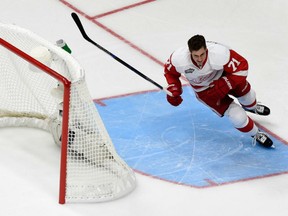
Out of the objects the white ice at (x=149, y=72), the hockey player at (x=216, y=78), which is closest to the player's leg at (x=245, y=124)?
the hockey player at (x=216, y=78)

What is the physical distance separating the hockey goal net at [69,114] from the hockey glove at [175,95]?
2.07 ft

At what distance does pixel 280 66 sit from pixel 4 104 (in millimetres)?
2202

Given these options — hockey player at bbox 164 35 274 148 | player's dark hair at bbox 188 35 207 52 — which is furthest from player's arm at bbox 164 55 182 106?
player's dark hair at bbox 188 35 207 52

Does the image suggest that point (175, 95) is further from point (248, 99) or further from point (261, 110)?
point (261, 110)

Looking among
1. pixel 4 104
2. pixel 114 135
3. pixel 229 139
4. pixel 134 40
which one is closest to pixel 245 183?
pixel 229 139

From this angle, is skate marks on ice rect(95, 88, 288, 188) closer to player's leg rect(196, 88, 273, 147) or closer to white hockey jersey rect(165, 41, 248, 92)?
player's leg rect(196, 88, 273, 147)

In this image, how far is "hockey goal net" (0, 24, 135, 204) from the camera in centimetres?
580

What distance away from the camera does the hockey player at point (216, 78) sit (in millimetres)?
6371

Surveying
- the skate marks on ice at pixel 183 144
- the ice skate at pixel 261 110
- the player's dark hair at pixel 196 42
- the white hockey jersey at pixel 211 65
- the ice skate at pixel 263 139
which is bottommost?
the skate marks on ice at pixel 183 144

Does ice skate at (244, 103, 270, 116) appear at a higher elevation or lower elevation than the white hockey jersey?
lower

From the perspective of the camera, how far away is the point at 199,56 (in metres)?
6.27

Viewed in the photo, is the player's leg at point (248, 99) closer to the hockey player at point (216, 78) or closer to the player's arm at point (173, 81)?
the hockey player at point (216, 78)

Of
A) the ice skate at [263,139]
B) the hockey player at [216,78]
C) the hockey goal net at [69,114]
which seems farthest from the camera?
the ice skate at [263,139]

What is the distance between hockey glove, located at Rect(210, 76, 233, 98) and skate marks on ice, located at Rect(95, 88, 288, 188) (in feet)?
1.16
